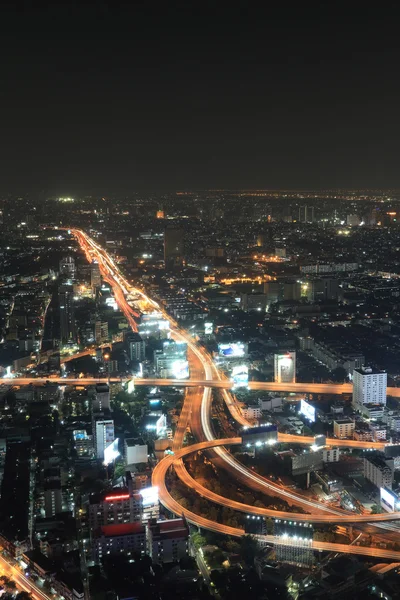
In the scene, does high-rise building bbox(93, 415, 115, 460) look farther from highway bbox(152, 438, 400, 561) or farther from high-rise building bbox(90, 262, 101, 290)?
high-rise building bbox(90, 262, 101, 290)

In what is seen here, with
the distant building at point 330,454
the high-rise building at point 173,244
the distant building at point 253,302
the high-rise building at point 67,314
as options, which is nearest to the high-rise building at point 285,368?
the distant building at point 330,454

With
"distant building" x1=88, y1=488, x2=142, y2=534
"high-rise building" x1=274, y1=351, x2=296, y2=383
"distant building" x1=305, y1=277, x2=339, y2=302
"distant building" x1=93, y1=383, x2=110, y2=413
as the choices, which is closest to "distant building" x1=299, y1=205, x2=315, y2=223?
"distant building" x1=305, y1=277, x2=339, y2=302

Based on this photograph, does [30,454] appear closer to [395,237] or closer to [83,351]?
[83,351]

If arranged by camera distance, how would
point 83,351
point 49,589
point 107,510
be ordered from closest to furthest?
point 49,589
point 107,510
point 83,351

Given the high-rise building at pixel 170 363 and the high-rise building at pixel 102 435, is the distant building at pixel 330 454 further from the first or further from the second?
the high-rise building at pixel 170 363

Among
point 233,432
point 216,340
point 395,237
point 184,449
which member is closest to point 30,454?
point 184,449
